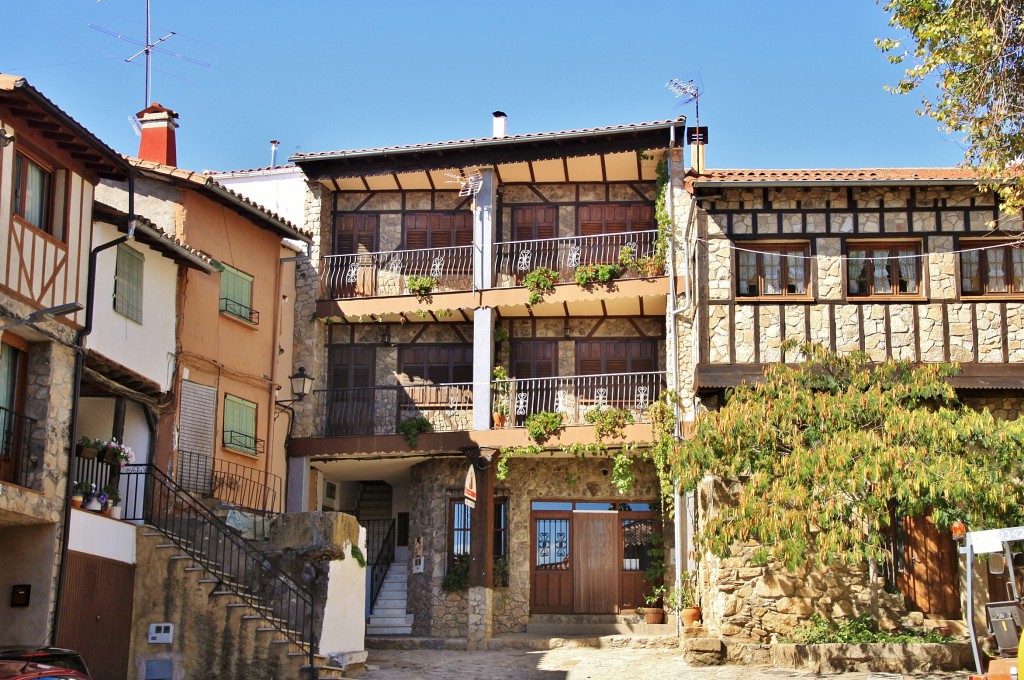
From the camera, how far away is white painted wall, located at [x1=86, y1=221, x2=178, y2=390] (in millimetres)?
18453

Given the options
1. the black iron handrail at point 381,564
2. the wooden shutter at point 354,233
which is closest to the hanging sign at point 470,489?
the black iron handrail at point 381,564

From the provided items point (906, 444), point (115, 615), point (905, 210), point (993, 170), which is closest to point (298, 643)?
point (115, 615)

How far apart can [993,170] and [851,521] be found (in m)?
5.75

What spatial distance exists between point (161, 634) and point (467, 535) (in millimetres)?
9508

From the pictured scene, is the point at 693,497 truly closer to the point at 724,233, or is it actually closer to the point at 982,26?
the point at 724,233

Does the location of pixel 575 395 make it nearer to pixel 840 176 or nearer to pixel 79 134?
pixel 840 176

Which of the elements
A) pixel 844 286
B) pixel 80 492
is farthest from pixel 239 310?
pixel 844 286

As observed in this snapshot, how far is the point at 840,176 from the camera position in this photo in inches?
887

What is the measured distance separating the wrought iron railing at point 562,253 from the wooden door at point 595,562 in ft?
16.4

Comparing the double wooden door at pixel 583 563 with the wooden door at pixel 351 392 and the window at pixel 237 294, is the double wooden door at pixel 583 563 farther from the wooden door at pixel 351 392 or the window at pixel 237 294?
the window at pixel 237 294

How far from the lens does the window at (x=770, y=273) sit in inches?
861

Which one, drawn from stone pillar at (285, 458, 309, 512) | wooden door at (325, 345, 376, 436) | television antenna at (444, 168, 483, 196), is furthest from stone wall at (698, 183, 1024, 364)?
stone pillar at (285, 458, 309, 512)

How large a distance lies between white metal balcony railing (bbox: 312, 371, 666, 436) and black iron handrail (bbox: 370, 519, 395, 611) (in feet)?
9.77

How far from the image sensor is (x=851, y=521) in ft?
60.8
